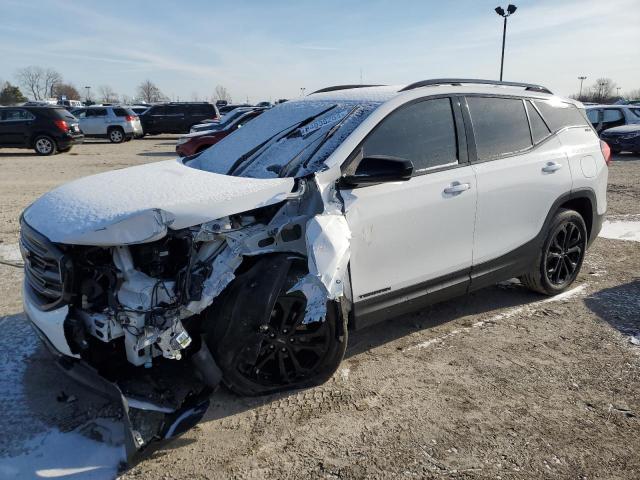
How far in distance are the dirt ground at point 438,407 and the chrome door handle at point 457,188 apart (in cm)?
117

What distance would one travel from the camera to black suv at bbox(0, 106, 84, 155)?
17.2 meters

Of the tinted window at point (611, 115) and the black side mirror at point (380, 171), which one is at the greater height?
the tinted window at point (611, 115)

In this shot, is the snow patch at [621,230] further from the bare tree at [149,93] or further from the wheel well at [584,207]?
the bare tree at [149,93]

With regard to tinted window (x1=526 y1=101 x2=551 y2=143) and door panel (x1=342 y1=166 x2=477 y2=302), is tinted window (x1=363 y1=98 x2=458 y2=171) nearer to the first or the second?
door panel (x1=342 y1=166 x2=477 y2=302)

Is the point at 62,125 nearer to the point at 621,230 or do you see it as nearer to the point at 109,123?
the point at 109,123

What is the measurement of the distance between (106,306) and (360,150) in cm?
176

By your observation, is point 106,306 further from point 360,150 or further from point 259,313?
point 360,150

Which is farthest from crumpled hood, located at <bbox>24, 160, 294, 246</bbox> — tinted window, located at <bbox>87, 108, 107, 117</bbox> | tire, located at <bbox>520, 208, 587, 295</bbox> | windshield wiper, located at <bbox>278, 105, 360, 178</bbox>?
tinted window, located at <bbox>87, 108, 107, 117</bbox>

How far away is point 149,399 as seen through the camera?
9.14 ft

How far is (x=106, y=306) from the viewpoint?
9.07ft

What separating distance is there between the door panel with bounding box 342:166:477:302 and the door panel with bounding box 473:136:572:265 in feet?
0.50

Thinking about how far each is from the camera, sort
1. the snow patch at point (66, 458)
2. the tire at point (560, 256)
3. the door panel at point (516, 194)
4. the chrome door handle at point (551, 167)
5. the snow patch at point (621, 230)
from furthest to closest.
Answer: the snow patch at point (621, 230) → the tire at point (560, 256) → the chrome door handle at point (551, 167) → the door panel at point (516, 194) → the snow patch at point (66, 458)

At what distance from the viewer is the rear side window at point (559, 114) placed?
457 centimetres

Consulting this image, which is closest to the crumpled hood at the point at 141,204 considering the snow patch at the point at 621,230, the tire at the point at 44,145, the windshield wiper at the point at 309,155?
the windshield wiper at the point at 309,155
